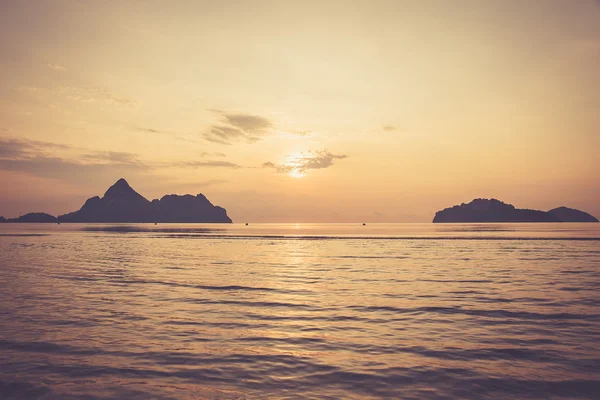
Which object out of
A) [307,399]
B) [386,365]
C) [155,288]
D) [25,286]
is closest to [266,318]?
[386,365]

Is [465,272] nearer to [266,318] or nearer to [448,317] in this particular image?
[448,317]

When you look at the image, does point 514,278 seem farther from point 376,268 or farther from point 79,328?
point 79,328

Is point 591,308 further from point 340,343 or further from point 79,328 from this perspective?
point 79,328

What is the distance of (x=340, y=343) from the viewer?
47.8ft

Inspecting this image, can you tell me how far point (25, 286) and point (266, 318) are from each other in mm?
21262

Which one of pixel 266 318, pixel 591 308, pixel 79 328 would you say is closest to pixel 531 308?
pixel 591 308

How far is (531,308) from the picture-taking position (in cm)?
2089

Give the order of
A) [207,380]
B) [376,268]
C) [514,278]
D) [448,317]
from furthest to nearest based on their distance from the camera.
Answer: [376,268] < [514,278] < [448,317] < [207,380]

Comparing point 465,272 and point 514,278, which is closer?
point 514,278

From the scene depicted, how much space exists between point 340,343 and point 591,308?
15.5m

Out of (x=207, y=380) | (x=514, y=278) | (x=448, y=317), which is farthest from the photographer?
(x=514, y=278)

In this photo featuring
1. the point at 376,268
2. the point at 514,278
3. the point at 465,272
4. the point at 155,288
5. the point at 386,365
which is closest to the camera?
the point at 386,365

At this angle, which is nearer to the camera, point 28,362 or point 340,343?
point 28,362

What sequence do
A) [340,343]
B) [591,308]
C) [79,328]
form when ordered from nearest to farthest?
1. [340,343]
2. [79,328]
3. [591,308]
